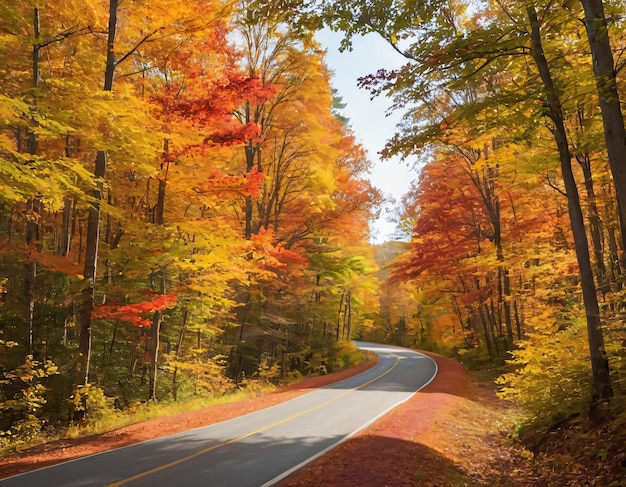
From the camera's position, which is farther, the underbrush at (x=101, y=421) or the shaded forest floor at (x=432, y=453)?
the underbrush at (x=101, y=421)

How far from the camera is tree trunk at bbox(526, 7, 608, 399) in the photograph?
7.08 meters

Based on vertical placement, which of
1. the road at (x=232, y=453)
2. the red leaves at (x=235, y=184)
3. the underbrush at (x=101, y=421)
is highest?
the red leaves at (x=235, y=184)

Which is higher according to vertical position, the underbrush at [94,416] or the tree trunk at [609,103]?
the tree trunk at [609,103]

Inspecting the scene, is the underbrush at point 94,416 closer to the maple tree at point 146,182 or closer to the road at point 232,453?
the maple tree at point 146,182

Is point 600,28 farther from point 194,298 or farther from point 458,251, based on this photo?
point 458,251

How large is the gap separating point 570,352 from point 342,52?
27.1 ft

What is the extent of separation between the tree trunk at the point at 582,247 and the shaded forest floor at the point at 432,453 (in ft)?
3.05

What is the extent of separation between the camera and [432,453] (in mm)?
7637

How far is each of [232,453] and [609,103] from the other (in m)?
8.68

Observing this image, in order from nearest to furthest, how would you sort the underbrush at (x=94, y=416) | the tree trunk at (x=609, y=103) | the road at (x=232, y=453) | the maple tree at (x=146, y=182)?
the tree trunk at (x=609, y=103) < the road at (x=232, y=453) < the underbrush at (x=94, y=416) < the maple tree at (x=146, y=182)

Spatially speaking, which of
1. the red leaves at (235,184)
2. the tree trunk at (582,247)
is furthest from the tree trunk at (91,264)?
the tree trunk at (582,247)

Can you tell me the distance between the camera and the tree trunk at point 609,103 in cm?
598

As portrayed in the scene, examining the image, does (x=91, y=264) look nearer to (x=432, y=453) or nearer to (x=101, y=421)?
(x=101, y=421)

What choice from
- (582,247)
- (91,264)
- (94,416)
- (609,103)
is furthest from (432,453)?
(91,264)
